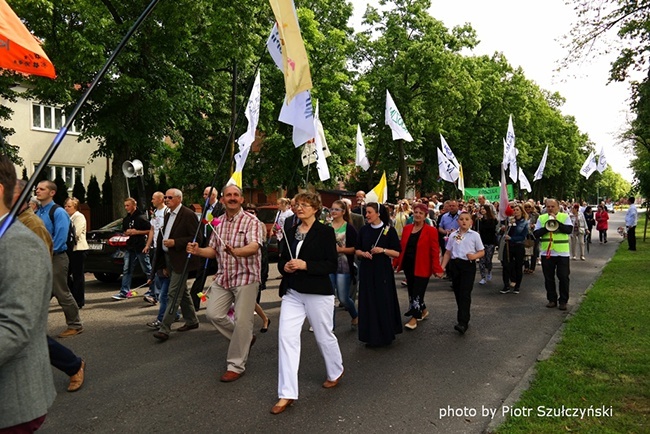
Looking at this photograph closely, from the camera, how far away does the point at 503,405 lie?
15.5ft

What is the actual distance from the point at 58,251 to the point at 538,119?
53164 millimetres

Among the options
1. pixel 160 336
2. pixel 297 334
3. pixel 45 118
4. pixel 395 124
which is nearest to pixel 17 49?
pixel 297 334

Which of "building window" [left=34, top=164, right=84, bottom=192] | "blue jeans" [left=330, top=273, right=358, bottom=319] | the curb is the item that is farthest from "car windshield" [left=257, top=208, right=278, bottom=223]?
"building window" [left=34, top=164, right=84, bottom=192]

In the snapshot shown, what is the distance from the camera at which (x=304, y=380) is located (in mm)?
5469

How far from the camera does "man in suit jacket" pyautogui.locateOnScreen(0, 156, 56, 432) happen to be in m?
2.00

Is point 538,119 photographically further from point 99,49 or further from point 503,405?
point 503,405

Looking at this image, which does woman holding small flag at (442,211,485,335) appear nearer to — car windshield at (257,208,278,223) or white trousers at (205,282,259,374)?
white trousers at (205,282,259,374)

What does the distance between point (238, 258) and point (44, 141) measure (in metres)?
29.6

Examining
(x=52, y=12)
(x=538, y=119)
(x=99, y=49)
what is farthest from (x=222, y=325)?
(x=538, y=119)

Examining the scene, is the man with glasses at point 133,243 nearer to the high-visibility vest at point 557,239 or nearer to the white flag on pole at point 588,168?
the high-visibility vest at point 557,239

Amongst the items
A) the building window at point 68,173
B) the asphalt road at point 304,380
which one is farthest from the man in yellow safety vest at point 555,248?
the building window at point 68,173

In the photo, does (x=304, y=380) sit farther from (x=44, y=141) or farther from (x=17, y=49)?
(x=44, y=141)

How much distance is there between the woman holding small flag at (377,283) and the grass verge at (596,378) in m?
1.78

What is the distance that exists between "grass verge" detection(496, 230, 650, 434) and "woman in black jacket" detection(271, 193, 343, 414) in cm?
165
